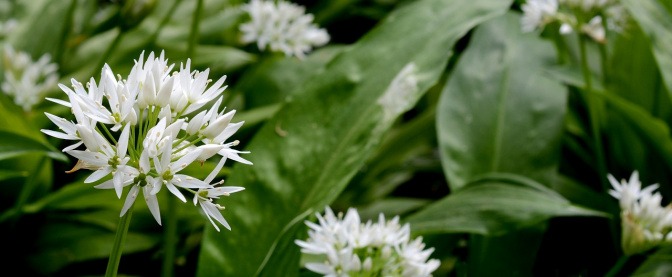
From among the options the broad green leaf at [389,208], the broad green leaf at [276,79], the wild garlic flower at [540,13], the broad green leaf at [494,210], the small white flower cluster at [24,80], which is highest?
the small white flower cluster at [24,80]

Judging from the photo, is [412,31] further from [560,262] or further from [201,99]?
[201,99]

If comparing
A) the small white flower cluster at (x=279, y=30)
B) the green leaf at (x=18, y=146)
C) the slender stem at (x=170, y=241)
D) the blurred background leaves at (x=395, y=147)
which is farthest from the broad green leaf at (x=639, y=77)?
the green leaf at (x=18, y=146)

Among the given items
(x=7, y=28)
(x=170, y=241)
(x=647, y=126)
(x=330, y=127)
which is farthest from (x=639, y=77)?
(x=7, y=28)

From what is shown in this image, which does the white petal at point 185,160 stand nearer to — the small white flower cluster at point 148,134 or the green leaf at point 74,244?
the small white flower cluster at point 148,134

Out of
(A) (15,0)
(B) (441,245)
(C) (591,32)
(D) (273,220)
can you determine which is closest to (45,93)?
(A) (15,0)

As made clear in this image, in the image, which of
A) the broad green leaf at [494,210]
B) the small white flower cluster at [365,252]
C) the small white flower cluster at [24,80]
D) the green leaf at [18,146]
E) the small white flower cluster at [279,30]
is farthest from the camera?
the small white flower cluster at [279,30]

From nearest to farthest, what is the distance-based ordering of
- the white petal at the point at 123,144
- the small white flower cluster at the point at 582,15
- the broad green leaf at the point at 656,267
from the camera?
the white petal at the point at 123,144, the broad green leaf at the point at 656,267, the small white flower cluster at the point at 582,15

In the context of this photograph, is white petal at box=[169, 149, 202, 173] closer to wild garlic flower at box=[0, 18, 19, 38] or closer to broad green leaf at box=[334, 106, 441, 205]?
broad green leaf at box=[334, 106, 441, 205]
